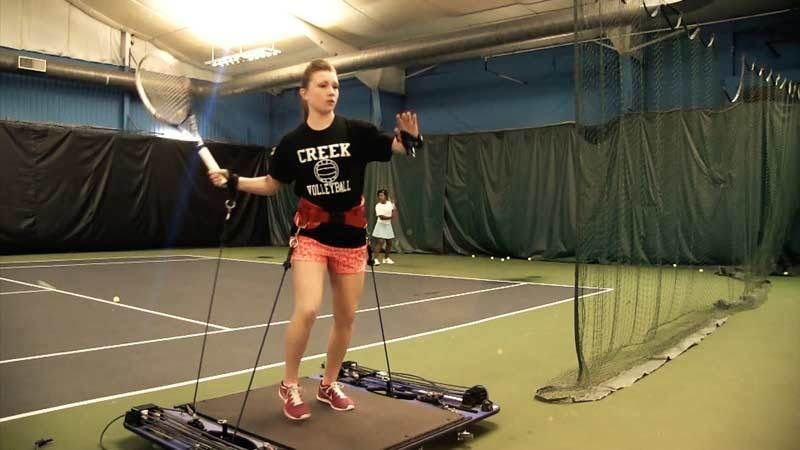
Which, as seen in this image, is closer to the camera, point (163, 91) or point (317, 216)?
point (317, 216)

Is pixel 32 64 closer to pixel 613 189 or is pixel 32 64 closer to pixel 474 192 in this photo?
pixel 474 192

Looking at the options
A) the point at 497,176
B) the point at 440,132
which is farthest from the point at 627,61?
the point at 440,132

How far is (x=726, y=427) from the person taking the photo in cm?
343

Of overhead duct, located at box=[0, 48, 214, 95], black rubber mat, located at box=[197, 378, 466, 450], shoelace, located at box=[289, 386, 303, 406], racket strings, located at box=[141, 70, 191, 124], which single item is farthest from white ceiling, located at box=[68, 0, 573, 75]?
shoelace, located at box=[289, 386, 303, 406]

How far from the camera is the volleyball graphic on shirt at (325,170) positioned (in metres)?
3.17

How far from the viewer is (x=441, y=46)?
1285 centimetres

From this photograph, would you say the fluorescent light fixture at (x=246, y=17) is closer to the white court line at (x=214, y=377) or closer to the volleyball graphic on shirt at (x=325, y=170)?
the white court line at (x=214, y=377)

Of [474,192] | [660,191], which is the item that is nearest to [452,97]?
[474,192]

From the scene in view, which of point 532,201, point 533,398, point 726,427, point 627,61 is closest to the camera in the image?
point 726,427

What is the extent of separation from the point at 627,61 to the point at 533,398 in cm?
276

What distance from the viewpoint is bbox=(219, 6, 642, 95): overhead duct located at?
11.5m

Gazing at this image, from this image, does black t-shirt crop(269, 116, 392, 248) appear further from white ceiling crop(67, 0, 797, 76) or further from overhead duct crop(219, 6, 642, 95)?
white ceiling crop(67, 0, 797, 76)

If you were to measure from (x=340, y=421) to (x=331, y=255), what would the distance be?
79 centimetres

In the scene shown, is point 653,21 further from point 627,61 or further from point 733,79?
point 733,79
